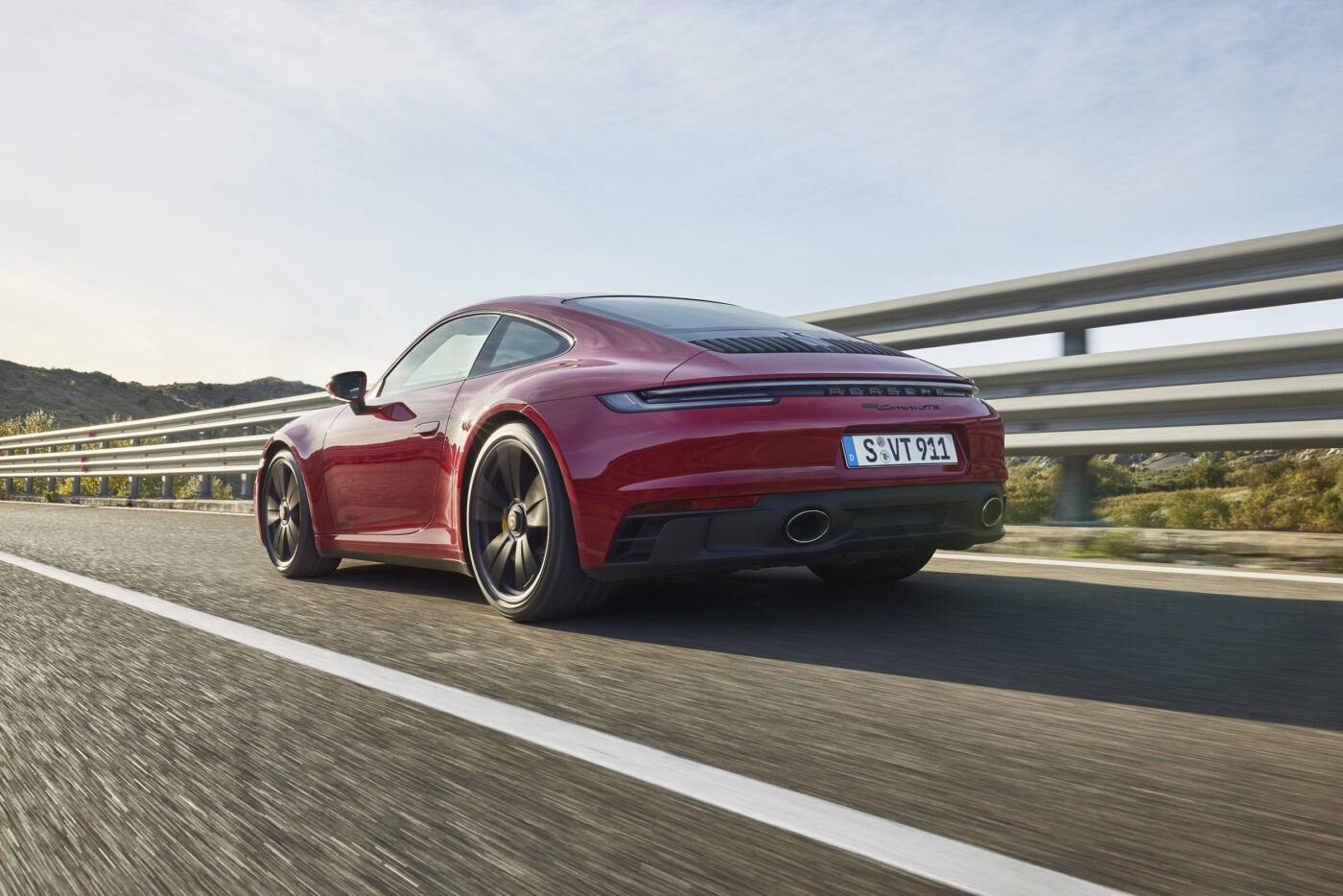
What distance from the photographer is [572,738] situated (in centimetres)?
259

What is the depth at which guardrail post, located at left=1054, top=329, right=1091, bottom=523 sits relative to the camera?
19.9 feet

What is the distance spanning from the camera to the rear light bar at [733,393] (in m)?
3.75

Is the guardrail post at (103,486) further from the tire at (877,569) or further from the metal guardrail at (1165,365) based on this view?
the tire at (877,569)

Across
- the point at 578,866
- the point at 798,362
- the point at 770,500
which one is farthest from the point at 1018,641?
the point at 578,866

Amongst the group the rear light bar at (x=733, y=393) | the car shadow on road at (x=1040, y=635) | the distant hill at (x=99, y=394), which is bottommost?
the car shadow on road at (x=1040, y=635)

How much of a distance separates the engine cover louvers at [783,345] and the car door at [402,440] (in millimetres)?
1322

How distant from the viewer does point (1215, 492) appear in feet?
19.2

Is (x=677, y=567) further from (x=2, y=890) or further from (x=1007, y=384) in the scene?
(x=1007, y=384)

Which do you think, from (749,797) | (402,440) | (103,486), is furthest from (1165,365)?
(103,486)

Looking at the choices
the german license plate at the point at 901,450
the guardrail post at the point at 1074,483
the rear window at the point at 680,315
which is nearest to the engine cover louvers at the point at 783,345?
the rear window at the point at 680,315

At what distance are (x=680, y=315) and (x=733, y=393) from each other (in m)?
0.95

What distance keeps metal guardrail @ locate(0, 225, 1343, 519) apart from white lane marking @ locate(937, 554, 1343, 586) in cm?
55

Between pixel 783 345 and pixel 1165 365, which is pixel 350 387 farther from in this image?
pixel 1165 365

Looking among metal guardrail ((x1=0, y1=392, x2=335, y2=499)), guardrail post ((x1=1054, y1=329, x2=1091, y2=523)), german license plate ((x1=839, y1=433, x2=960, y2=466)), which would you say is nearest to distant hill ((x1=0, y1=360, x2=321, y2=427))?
metal guardrail ((x1=0, y1=392, x2=335, y2=499))
